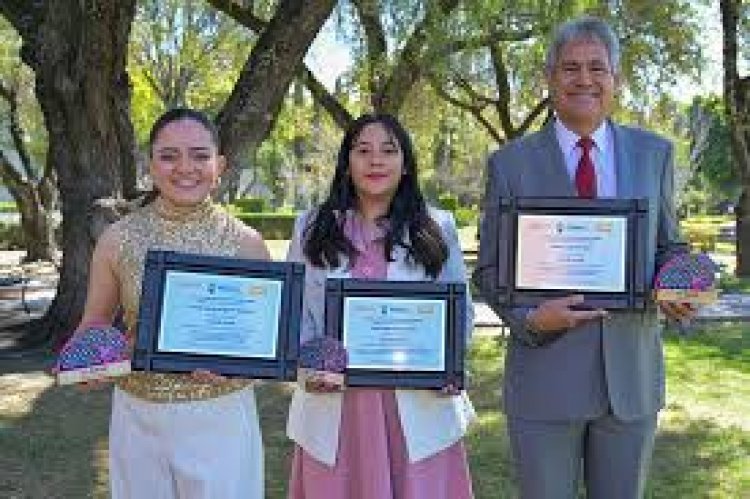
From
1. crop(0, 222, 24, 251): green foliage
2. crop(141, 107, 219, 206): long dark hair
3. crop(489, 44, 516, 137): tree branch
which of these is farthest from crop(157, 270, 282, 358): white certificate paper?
crop(0, 222, 24, 251): green foliage

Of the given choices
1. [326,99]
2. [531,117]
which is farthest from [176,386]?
[531,117]

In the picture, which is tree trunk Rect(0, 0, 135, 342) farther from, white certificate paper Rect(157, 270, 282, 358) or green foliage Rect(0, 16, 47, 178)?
green foliage Rect(0, 16, 47, 178)

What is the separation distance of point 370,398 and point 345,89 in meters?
17.1

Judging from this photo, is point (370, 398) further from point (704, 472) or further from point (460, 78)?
point (460, 78)

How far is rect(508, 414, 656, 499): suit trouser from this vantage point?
349 centimetres

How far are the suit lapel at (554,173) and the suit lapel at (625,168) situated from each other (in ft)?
0.47

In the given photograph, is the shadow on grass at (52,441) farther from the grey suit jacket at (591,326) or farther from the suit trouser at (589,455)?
the grey suit jacket at (591,326)

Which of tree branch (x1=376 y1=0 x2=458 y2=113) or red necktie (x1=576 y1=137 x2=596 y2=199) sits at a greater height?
tree branch (x1=376 y1=0 x2=458 y2=113)

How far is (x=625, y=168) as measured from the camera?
3.45 m

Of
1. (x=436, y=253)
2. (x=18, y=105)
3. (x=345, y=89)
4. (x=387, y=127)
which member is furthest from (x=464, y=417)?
(x=18, y=105)

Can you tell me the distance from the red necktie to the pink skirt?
94cm

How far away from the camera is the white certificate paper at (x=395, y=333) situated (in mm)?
3523

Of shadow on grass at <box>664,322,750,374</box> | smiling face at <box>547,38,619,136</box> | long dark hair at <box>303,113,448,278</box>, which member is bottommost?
shadow on grass at <box>664,322,750,374</box>

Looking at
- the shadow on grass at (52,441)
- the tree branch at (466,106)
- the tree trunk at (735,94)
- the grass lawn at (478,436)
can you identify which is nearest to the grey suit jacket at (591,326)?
the grass lawn at (478,436)
